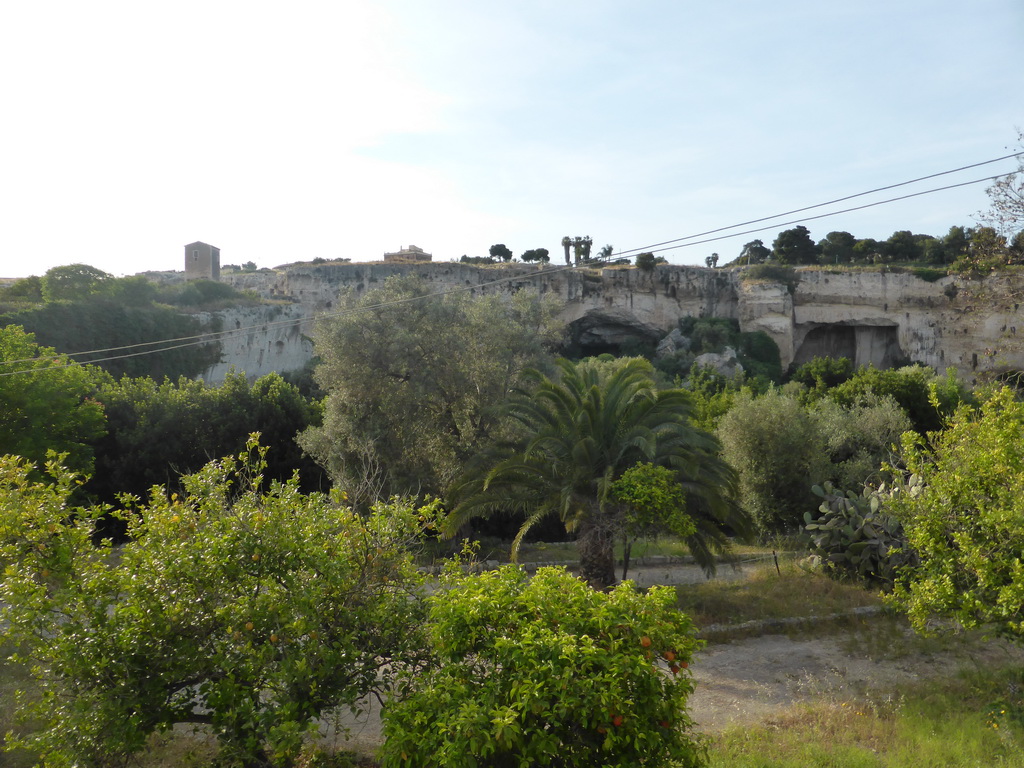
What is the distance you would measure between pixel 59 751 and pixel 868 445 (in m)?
19.0

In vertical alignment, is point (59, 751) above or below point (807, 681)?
above

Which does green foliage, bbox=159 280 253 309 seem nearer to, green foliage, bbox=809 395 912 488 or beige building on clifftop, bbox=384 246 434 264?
beige building on clifftop, bbox=384 246 434 264

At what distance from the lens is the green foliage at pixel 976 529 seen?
6.10 meters

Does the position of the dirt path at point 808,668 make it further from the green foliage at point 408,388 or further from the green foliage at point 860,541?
the green foliage at point 408,388

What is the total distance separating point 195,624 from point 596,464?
24.4 feet

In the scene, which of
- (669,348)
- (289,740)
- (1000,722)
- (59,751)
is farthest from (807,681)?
(669,348)

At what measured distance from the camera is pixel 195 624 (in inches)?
178

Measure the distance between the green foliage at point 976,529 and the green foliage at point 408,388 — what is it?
8.57 meters

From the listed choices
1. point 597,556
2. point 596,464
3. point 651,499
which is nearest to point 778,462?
point 596,464

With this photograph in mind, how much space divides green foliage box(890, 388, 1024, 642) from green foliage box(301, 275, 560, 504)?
28.1 feet

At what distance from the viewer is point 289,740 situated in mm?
4047

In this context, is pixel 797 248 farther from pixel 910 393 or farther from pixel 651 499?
pixel 651 499

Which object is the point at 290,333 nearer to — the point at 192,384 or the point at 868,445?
the point at 192,384

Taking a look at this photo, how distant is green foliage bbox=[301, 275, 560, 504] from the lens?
14.2 metres
